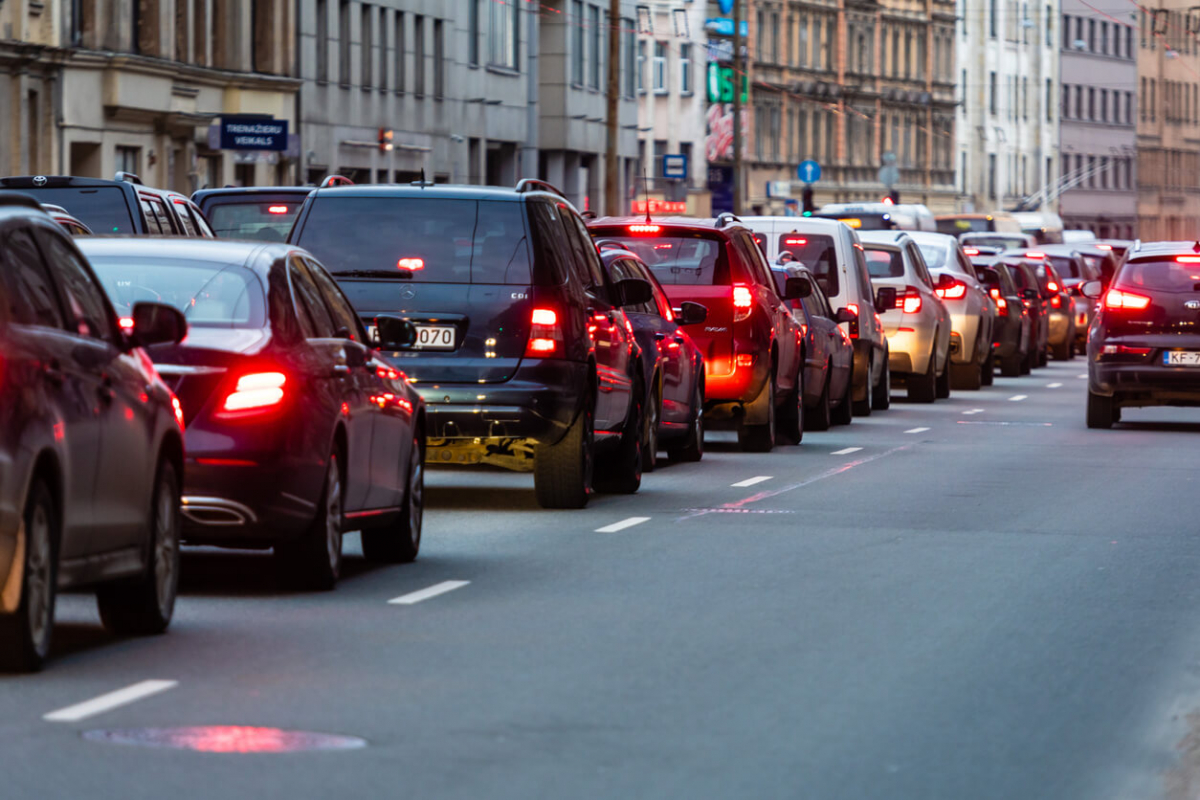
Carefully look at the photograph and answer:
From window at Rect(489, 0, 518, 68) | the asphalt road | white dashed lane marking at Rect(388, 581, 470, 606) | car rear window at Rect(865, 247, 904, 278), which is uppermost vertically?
window at Rect(489, 0, 518, 68)

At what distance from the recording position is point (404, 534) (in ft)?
44.3

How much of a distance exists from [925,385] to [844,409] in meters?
5.77

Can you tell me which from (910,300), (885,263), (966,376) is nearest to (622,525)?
(910,300)

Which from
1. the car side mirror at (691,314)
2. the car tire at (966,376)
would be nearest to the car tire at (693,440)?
the car side mirror at (691,314)

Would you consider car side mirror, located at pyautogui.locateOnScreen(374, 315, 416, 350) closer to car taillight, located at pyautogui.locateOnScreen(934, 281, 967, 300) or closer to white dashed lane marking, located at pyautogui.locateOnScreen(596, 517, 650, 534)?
white dashed lane marking, located at pyautogui.locateOnScreen(596, 517, 650, 534)

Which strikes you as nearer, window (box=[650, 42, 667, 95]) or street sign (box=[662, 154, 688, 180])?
street sign (box=[662, 154, 688, 180])

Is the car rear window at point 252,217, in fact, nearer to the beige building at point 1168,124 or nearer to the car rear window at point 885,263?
the car rear window at point 885,263

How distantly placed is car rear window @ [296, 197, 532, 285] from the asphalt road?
1.37m

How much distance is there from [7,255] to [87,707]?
5.18 feet

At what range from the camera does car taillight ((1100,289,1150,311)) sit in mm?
26891

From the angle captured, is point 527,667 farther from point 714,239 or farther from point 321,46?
point 321,46

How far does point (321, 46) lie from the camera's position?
2315 inches

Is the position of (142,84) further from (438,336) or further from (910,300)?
(438,336)

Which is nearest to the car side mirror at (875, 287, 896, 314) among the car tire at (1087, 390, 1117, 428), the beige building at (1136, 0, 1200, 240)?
the car tire at (1087, 390, 1117, 428)
